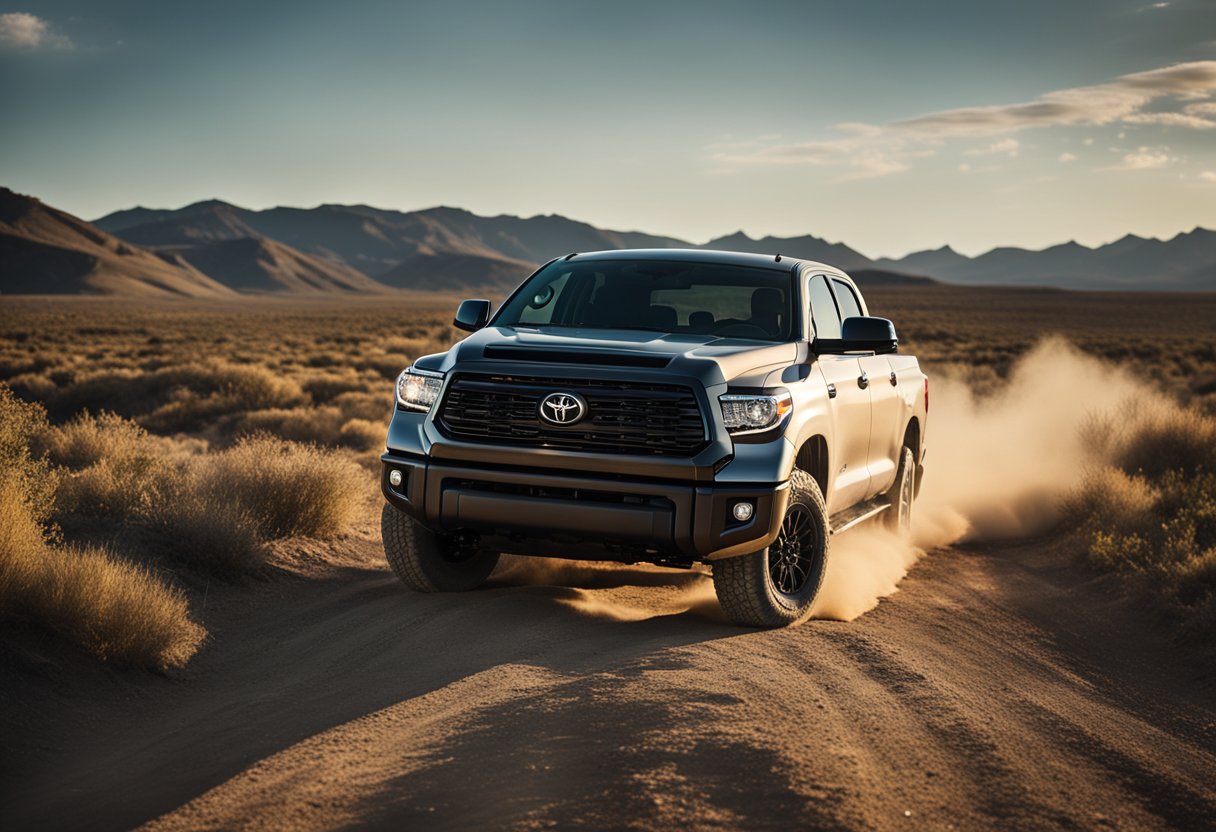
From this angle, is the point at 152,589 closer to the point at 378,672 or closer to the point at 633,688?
the point at 378,672

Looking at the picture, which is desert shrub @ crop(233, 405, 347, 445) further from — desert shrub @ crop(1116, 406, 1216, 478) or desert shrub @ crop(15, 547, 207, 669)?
desert shrub @ crop(1116, 406, 1216, 478)

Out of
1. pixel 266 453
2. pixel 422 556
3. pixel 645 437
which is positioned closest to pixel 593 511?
pixel 645 437

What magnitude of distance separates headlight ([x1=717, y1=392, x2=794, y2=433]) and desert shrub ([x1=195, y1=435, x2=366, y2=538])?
505 cm

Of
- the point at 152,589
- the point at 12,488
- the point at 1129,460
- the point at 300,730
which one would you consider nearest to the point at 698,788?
the point at 300,730

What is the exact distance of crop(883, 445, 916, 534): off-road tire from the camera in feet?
31.2

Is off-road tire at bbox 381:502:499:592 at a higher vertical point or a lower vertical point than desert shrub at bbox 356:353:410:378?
higher

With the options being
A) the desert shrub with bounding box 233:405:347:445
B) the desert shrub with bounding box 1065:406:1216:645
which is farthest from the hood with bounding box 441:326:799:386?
the desert shrub with bounding box 233:405:347:445

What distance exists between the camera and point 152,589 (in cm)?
684

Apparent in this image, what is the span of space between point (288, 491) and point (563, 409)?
4.71 metres

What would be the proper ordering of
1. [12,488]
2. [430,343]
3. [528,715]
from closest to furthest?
[528,715] → [12,488] → [430,343]

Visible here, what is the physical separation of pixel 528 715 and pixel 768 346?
2.73 meters

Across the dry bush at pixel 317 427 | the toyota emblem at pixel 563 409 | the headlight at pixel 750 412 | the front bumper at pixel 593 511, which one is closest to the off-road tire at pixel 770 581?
the front bumper at pixel 593 511

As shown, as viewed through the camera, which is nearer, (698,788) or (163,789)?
(698,788)

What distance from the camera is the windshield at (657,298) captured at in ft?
24.0
